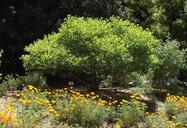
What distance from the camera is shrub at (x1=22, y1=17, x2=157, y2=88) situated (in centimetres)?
1223

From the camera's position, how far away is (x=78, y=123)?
933cm

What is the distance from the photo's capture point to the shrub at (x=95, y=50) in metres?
12.2

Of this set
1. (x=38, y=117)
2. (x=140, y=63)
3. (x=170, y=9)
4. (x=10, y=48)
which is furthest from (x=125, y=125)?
(x=170, y=9)

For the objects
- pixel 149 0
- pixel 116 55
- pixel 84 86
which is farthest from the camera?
pixel 149 0

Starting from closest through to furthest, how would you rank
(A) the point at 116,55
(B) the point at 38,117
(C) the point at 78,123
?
(B) the point at 38,117, (C) the point at 78,123, (A) the point at 116,55

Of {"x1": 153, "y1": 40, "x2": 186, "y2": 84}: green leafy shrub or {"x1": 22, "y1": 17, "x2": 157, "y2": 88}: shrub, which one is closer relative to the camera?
{"x1": 22, "y1": 17, "x2": 157, "y2": 88}: shrub

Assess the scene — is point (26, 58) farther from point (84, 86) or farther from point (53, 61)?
point (84, 86)

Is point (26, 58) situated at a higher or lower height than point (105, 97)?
higher

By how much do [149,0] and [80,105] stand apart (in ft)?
44.6

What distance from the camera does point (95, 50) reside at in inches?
487

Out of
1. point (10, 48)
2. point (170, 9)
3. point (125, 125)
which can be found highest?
point (170, 9)

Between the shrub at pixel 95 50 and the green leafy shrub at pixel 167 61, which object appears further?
the green leafy shrub at pixel 167 61

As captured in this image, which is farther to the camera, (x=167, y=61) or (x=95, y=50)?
(x=167, y=61)

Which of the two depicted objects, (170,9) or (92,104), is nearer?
(92,104)
